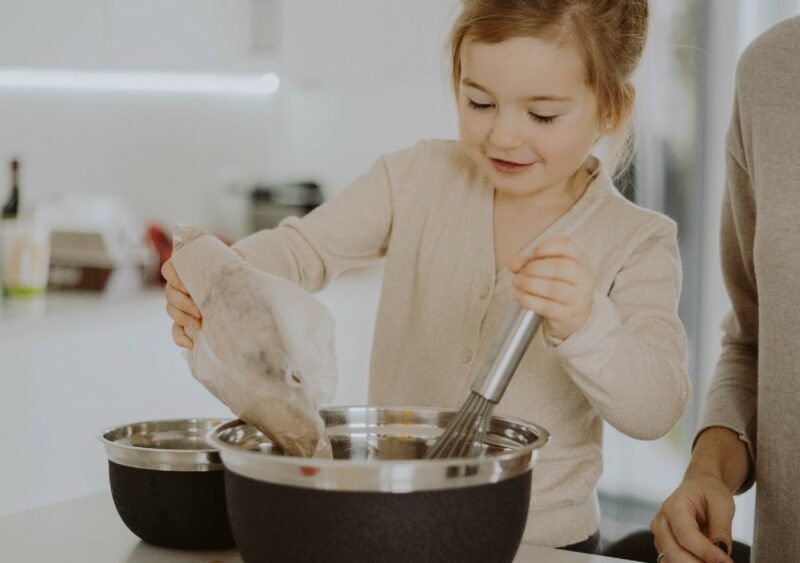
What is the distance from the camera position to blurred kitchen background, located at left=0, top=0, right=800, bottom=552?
223 cm

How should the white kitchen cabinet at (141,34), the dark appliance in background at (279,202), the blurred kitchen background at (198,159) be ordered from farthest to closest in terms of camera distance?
the dark appliance in background at (279,202) → the white kitchen cabinet at (141,34) → the blurred kitchen background at (198,159)

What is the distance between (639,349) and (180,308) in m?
0.41

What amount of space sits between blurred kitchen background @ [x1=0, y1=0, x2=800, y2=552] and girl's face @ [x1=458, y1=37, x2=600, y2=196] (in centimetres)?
87

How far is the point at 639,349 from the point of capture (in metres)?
0.92

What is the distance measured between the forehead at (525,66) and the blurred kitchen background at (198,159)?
0.89 metres

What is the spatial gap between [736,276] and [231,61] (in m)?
2.06

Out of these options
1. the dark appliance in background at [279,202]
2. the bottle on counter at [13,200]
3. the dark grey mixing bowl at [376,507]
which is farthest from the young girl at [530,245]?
the dark appliance in background at [279,202]

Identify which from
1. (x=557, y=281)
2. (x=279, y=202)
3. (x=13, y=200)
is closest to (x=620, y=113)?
(x=557, y=281)

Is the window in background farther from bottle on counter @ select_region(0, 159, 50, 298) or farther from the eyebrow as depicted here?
the eyebrow

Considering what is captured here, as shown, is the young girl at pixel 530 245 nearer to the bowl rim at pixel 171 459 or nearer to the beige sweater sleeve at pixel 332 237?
the beige sweater sleeve at pixel 332 237

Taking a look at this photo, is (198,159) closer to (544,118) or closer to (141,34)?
(141,34)

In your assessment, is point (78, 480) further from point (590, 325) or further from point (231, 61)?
point (590, 325)

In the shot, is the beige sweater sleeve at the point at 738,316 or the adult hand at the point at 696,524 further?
the beige sweater sleeve at the point at 738,316

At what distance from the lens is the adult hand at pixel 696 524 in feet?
2.88
